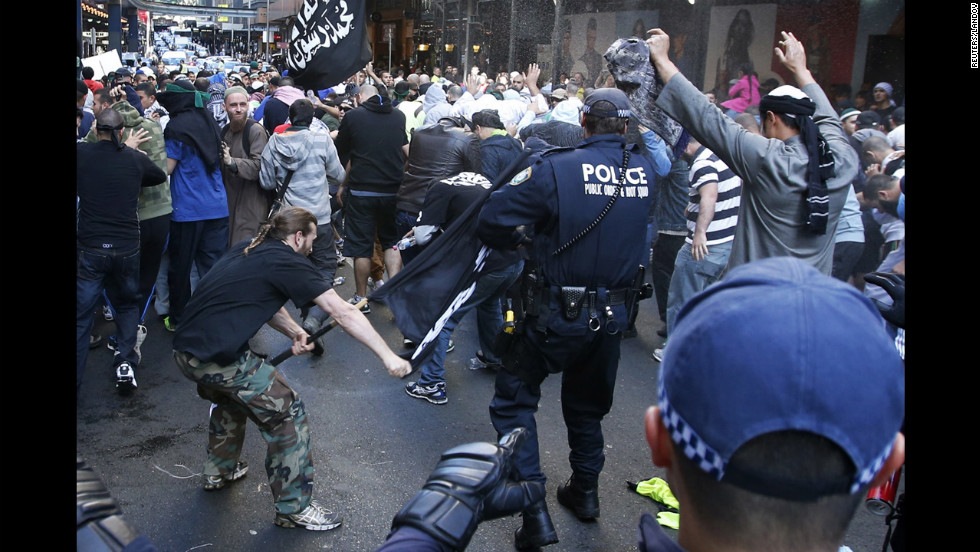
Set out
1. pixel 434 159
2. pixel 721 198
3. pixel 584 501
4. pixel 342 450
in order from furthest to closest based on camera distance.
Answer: pixel 434 159
pixel 721 198
pixel 342 450
pixel 584 501

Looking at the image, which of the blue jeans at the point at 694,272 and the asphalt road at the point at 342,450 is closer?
the asphalt road at the point at 342,450

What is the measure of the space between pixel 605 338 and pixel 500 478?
241cm

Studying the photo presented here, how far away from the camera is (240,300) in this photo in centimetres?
387

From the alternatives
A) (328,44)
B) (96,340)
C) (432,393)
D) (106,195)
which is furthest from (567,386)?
(328,44)

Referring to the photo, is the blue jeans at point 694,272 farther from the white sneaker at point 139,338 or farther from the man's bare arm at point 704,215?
the white sneaker at point 139,338

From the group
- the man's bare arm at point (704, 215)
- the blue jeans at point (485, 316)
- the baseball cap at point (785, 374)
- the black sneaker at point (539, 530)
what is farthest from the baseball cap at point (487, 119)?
the baseball cap at point (785, 374)

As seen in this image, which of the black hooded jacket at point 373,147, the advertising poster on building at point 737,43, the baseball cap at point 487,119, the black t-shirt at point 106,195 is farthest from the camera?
the advertising poster on building at point 737,43

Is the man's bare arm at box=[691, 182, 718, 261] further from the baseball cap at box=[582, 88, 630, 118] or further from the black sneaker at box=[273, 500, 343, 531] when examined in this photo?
the black sneaker at box=[273, 500, 343, 531]

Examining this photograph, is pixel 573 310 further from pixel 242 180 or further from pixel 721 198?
pixel 242 180

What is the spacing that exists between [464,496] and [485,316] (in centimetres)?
463

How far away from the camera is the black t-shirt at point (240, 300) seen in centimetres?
382

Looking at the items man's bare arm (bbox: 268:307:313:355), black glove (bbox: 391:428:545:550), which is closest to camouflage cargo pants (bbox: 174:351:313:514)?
man's bare arm (bbox: 268:307:313:355)

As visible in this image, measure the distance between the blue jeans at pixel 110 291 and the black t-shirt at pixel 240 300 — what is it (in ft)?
5.53
